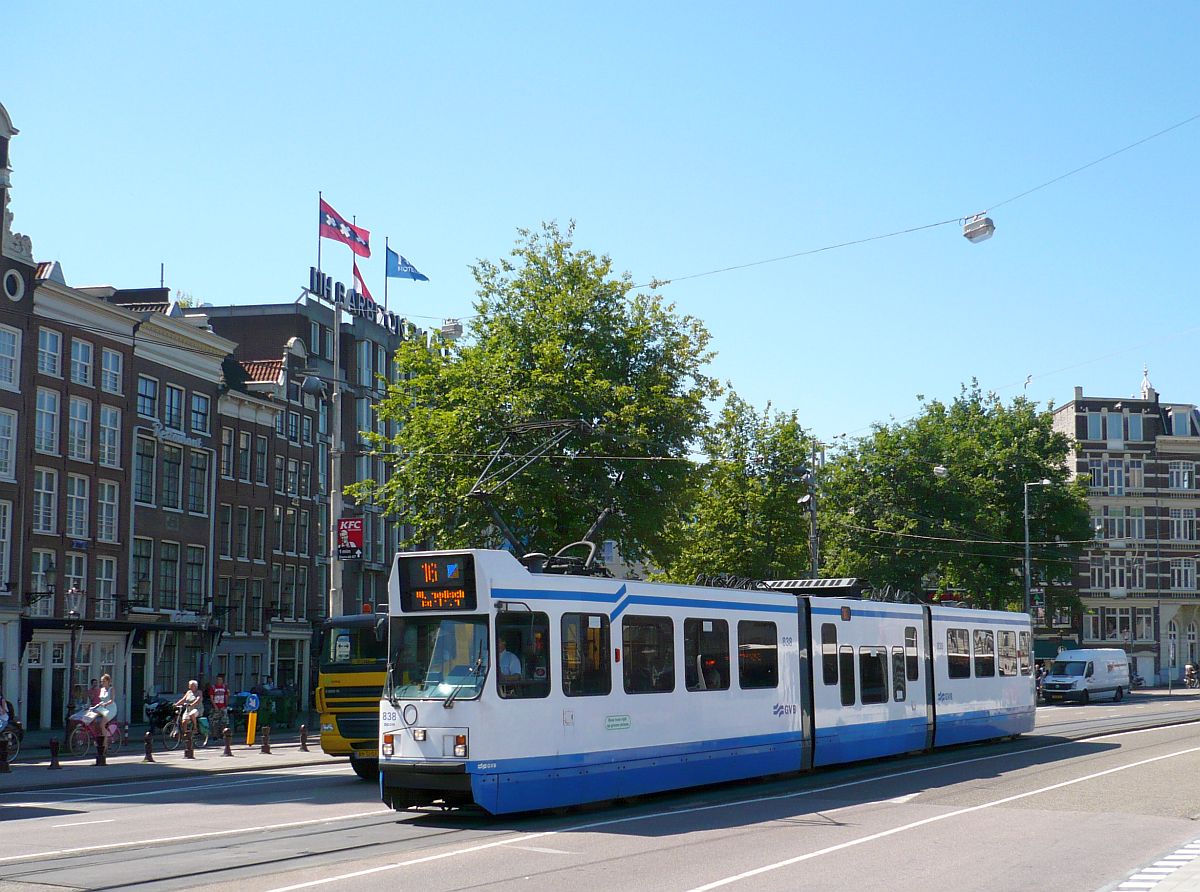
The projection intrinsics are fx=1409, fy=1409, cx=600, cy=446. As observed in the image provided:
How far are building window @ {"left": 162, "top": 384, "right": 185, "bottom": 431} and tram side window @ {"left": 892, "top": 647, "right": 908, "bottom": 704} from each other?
3462 centimetres

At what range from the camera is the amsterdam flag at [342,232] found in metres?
47.8

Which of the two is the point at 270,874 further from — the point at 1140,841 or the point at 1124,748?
the point at 1124,748

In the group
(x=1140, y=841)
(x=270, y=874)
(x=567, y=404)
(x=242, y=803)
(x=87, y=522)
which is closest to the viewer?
(x=270, y=874)

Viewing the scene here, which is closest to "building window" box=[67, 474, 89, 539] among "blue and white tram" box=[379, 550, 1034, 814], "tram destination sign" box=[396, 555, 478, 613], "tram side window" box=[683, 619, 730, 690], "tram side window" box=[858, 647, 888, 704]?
"tram side window" box=[858, 647, 888, 704]

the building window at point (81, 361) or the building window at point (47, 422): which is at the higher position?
the building window at point (81, 361)

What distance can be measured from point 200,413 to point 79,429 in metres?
8.17

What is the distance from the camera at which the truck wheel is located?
23906 mm

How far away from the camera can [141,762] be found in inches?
1174

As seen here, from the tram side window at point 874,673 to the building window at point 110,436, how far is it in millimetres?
32102

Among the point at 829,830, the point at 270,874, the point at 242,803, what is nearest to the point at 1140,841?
the point at 829,830

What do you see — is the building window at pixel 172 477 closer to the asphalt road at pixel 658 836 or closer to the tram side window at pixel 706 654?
the asphalt road at pixel 658 836

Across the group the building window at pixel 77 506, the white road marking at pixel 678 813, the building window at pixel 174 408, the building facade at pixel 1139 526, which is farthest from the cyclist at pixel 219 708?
the building facade at pixel 1139 526

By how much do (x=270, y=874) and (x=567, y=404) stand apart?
26845 mm

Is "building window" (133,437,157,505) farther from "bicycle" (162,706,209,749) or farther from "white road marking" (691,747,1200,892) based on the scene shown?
"white road marking" (691,747,1200,892)
